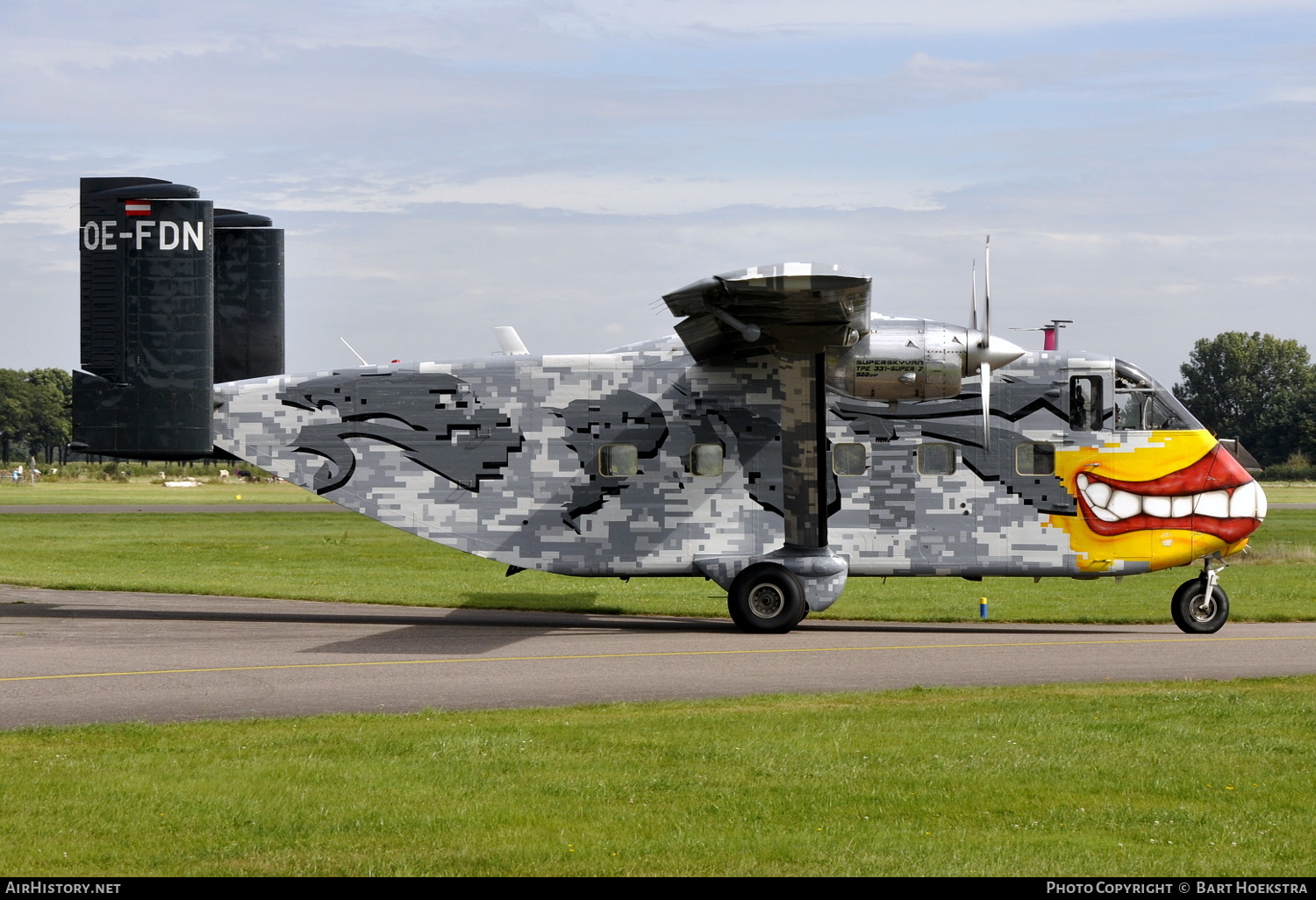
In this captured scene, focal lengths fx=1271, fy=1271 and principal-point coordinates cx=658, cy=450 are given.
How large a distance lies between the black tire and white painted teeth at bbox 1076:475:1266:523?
4.24 m

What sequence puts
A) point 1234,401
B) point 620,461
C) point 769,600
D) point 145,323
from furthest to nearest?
point 1234,401
point 145,323
point 620,461
point 769,600

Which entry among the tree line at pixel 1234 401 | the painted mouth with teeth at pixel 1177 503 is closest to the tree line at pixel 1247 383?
the tree line at pixel 1234 401

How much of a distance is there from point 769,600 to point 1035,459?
418cm

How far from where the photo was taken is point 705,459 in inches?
693

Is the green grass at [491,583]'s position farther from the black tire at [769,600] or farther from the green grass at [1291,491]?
the green grass at [1291,491]

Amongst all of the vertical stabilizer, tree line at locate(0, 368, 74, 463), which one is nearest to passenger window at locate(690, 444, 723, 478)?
the vertical stabilizer

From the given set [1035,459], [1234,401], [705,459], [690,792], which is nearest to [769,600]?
[705,459]

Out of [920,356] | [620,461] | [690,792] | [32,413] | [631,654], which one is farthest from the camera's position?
[32,413]

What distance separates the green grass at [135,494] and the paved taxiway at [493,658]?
125 ft

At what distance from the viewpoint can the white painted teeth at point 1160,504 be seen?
17281mm

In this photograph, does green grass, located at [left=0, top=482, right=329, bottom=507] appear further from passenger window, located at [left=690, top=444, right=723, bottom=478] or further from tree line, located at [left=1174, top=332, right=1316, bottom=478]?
tree line, located at [left=1174, top=332, right=1316, bottom=478]

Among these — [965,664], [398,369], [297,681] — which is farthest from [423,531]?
[965,664]

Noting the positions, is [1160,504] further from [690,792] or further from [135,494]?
[135,494]

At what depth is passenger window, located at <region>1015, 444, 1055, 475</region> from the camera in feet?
57.4
